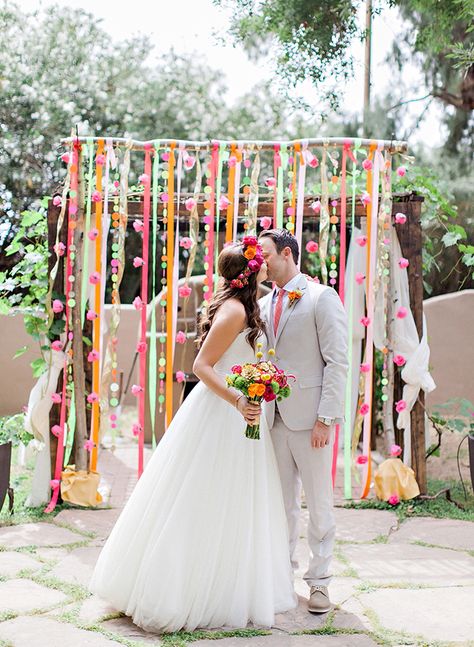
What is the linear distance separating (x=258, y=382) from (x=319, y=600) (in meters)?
1.05

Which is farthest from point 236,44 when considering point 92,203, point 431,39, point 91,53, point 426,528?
point 426,528

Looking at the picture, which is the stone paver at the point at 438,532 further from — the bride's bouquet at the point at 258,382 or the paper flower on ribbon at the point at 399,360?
the bride's bouquet at the point at 258,382

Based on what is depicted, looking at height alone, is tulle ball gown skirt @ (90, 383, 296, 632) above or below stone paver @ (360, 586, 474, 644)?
above

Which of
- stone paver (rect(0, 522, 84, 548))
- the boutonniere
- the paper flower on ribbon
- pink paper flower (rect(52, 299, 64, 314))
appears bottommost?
stone paver (rect(0, 522, 84, 548))

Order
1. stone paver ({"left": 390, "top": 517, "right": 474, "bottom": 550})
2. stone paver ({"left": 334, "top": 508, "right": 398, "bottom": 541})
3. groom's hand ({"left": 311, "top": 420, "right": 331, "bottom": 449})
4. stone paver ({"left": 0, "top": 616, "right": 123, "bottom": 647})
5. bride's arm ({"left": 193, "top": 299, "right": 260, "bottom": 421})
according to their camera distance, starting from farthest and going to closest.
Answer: stone paver ({"left": 334, "top": 508, "right": 398, "bottom": 541}), stone paver ({"left": 390, "top": 517, "right": 474, "bottom": 550}), groom's hand ({"left": 311, "top": 420, "right": 331, "bottom": 449}), bride's arm ({"left": 193, "top": 299, "right": 260, "bottom": 421}), stone paver ({"left": 0, "top": 616, "right": 123, "bottom": 647})

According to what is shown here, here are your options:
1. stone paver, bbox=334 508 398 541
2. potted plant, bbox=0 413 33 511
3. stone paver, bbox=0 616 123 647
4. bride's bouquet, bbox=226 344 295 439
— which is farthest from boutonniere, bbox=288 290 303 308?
potted plant, bbox=0 413 33 511

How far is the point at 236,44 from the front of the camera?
417 inches

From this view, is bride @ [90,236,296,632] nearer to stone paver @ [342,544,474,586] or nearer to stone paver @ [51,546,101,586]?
stone paver @ [51,546,101,586]

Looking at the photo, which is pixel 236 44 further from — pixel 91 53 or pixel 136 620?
pixel 136 620

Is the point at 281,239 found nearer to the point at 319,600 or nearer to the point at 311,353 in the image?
the point at 311,353

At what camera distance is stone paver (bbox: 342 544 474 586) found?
401 cm

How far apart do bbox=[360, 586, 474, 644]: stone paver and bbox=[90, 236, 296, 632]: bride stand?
1.45 feet

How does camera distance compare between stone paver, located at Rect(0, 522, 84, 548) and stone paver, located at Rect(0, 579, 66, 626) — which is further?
stone paver, located at Rect(0, 522, 84, 548)

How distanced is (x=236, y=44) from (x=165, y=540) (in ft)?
28.3
